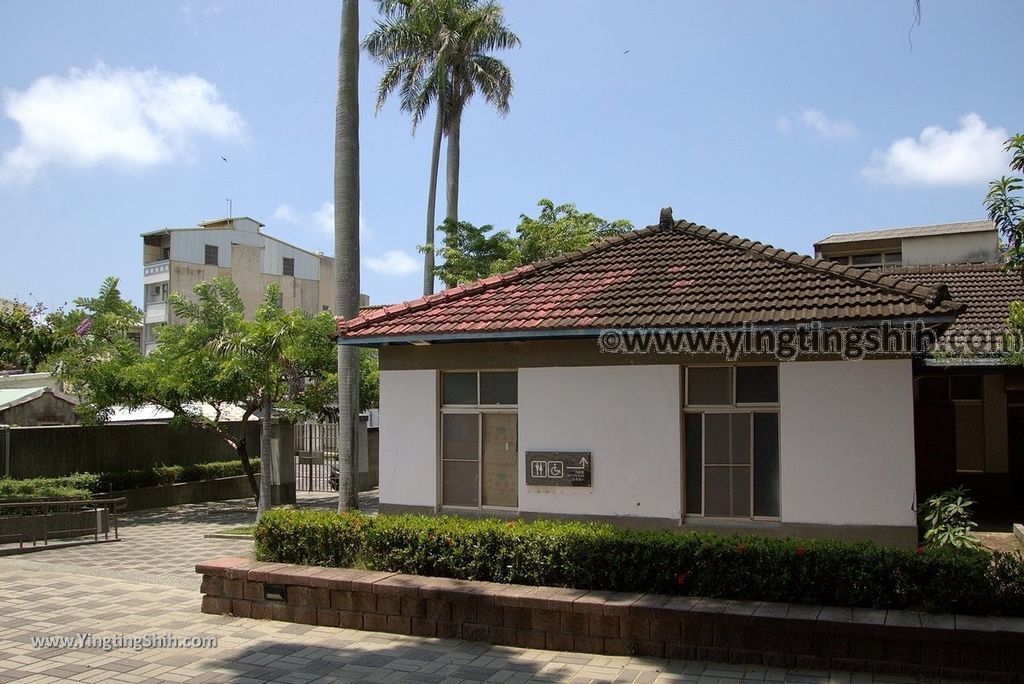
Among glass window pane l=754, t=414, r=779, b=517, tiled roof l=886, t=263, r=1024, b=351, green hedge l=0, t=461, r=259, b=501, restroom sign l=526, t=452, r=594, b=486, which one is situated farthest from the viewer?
green hedge l=0, t=461, r=259, b=501

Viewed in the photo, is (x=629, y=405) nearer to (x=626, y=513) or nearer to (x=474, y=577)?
(x=626, y=513)

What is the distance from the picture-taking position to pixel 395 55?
31828 mm

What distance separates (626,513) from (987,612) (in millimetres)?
3966

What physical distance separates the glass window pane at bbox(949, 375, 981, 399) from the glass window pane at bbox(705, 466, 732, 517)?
28.2ft

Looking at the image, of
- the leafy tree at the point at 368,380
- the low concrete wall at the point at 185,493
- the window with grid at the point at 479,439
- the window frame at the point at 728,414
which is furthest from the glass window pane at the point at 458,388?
the low concrete wall at the point at 185,493

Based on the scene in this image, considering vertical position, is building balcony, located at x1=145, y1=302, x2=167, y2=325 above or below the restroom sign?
above

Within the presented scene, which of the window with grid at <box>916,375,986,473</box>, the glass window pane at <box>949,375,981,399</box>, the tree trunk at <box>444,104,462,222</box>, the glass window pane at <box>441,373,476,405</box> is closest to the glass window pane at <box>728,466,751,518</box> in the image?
the glass window pane at <box>441,373,476,405</box>

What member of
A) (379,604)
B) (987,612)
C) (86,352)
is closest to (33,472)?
(86,352)

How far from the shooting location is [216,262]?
52.5m

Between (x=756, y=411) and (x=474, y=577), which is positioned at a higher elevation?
(x=756, y=411)

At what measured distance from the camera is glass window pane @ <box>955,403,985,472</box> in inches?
622

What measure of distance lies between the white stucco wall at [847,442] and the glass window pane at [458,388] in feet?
12.9

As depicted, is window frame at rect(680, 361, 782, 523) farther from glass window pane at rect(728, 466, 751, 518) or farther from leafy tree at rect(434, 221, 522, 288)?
leafy tree at rect(434, 221, 522, 288)

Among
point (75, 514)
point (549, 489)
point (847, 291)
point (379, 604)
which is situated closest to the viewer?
point (379, 604)
